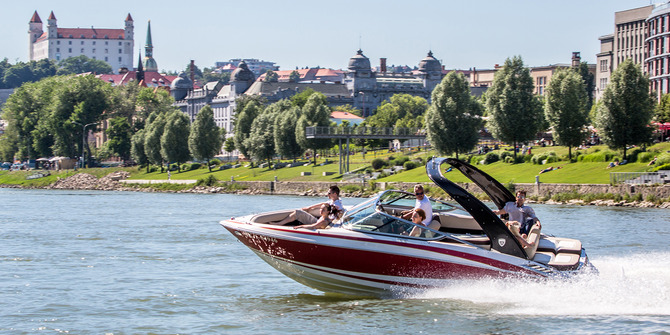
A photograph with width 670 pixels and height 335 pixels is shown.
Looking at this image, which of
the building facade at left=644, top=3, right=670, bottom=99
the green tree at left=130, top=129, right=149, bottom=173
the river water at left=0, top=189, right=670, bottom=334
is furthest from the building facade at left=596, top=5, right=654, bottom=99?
the river water at left=0, top=189, right=670, bottom=334

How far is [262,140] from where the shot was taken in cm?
10238

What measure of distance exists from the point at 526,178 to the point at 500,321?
157 ft

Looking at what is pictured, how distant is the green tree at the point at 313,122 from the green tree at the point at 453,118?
19108 millimetres

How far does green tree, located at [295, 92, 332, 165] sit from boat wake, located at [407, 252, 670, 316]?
7871 centimetres

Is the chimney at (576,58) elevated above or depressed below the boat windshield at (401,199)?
above

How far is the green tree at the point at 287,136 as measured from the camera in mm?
99812

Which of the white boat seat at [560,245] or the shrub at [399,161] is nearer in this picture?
the white boat seat at [560,245]

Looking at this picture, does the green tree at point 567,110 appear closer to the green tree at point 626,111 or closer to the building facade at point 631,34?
the green tree at point 626,111

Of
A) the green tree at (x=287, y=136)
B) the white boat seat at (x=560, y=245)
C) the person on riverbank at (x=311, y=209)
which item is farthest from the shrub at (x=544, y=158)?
the person on riverbank at (x=311, y=209)

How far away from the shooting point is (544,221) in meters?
39.9

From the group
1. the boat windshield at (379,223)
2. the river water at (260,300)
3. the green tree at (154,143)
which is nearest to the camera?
the river water at (260,300)

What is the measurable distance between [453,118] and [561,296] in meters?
63.0

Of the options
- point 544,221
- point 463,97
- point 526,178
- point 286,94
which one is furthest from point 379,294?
point 286,94

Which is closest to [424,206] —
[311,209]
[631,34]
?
[311,209]
